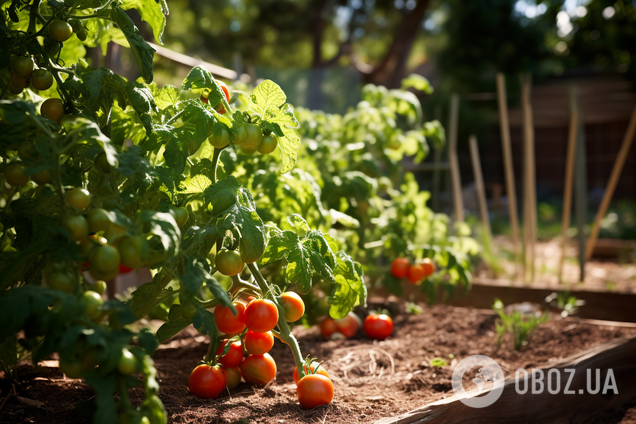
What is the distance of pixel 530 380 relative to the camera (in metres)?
1.85

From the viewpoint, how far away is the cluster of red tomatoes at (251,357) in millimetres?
1260

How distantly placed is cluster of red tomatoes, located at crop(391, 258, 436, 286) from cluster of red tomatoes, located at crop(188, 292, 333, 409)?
43.7 inches

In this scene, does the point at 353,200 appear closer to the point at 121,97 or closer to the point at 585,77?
the point at 121,97

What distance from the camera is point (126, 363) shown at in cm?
88

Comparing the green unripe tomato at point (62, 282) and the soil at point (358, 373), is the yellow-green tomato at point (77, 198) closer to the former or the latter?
the green unripe tomato at point (62, 282)

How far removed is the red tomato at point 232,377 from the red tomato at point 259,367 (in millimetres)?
69

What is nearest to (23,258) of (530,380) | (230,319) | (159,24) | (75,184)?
(75,184)

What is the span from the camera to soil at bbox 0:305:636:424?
1386 millimetres

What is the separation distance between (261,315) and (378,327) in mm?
1122

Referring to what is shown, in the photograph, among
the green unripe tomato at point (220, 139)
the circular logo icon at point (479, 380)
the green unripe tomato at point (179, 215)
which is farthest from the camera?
the circular logo icon at point (479, 380)

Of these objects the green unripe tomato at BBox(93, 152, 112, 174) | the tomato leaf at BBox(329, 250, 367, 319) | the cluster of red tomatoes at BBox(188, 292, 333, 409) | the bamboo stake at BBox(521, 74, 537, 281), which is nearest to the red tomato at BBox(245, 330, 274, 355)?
the cluster of red tomatoes at BBox(188, 292, 333, 409)

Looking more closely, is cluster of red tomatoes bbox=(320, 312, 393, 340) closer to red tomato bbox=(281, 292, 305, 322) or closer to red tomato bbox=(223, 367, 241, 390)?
red tomato bbox=(223, 367, 241, 390)

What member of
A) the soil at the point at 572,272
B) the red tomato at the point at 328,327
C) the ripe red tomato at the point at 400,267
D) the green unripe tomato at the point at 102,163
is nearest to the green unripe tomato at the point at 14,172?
the green unripe tomato at the point at 102,163

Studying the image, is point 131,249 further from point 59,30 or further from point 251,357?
point 251,357
